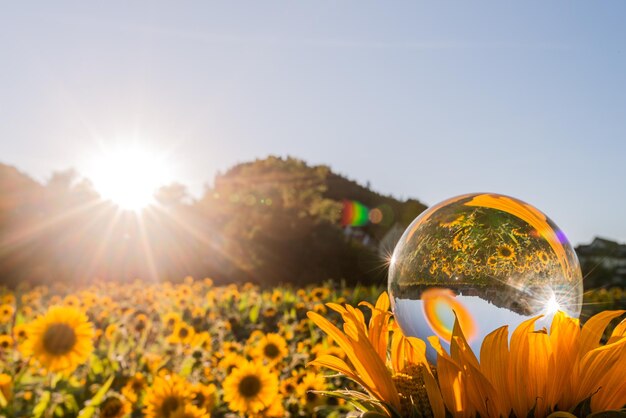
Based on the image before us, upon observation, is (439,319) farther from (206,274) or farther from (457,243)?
(206,274)

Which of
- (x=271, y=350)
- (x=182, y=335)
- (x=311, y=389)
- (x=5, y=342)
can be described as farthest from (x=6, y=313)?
(x=311, y=389)

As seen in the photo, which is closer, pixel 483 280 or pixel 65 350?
pixel 483 280

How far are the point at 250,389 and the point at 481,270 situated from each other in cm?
210

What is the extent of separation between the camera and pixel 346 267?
21891 mm

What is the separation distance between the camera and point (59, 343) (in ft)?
11.6

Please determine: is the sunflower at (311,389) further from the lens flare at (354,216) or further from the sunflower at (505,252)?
the lens flare at (354,216)

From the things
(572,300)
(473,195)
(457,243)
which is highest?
(473,195)

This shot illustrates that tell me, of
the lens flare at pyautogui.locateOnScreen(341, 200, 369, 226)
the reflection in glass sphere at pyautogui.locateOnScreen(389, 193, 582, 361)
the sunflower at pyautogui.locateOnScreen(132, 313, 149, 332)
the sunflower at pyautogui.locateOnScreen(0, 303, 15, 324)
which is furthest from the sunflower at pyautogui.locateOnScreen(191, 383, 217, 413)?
the lens flare at pyautogui.locateOnScreen(341, 200, 369, 226)

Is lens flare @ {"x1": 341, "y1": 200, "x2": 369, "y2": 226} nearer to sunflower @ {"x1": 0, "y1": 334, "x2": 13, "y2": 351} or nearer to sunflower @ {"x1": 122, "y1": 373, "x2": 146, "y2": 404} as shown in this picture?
sunflower @ {"x1": 0, "y1": 334, "x2": 13, "y2": 351}

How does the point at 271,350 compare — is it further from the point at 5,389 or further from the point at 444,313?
the point at 444,313

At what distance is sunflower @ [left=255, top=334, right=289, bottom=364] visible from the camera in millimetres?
4211

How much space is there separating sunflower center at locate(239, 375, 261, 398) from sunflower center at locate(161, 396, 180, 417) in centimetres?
47

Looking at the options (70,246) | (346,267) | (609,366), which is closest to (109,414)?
(609,366)

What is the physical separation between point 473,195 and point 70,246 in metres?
28.2
